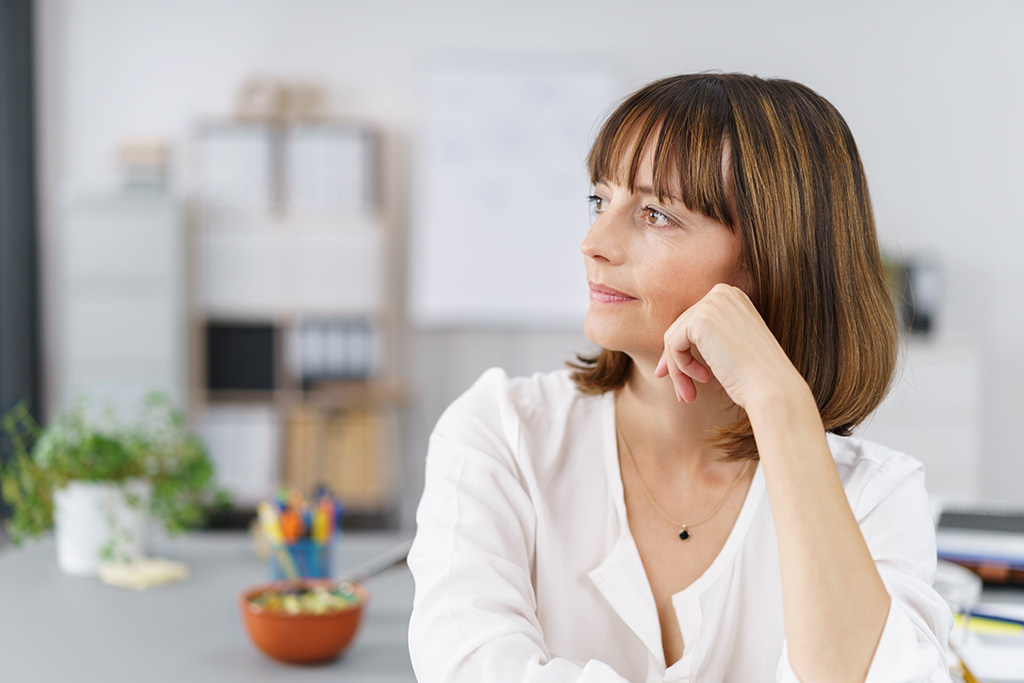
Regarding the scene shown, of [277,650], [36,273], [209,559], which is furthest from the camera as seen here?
[36,273]

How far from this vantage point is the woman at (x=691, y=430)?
99cm

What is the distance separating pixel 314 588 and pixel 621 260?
0.65 meters

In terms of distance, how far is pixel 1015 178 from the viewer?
15.6 feet

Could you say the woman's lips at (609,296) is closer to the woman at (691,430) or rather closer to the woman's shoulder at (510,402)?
the woman at (691,430)

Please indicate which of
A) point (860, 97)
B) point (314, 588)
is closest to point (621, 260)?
point (314, 588)

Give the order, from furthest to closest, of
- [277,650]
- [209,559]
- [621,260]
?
[209,559]
[277,650]
[621,260]

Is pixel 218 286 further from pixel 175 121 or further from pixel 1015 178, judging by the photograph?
pixel 1015 178

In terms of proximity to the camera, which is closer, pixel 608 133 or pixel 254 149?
pixel 608 133

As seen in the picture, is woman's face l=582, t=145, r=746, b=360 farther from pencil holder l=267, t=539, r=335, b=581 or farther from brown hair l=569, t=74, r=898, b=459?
pencil holder l=267, t=539, r=335, b=581

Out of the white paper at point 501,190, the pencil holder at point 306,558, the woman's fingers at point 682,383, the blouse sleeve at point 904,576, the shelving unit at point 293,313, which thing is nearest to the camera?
the blouse sleeve at point 904,576

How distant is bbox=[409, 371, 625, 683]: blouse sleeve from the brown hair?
27 cm

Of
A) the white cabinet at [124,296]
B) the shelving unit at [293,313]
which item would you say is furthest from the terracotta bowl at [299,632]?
the white cabinet at [124,296]

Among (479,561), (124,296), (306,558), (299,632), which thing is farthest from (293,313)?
(479,561)

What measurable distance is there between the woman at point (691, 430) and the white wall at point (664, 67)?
382 centimetres
